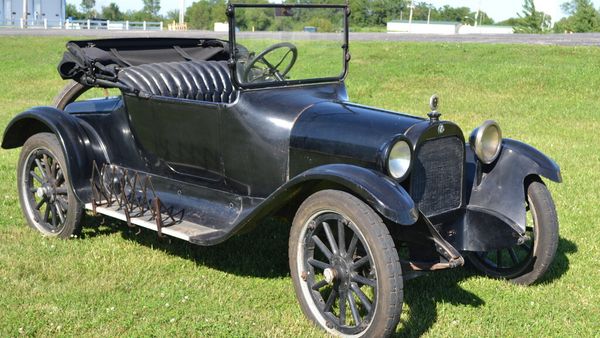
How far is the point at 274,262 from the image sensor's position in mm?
5168

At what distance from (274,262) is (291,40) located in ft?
5.16

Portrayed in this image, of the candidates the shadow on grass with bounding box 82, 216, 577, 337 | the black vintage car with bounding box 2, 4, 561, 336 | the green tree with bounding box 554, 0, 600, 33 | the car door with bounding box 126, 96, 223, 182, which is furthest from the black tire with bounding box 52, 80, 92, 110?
the green tree with bounding box 554, 0, 600, 33

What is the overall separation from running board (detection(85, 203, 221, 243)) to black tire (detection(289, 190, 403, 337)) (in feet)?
2.24

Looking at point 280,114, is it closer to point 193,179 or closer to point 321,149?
point 321,149

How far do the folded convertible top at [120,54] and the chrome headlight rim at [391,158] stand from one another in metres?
2.33

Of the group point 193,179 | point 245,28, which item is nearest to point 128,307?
point 193,179

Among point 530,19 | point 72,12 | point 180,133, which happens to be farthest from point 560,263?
point 72,12

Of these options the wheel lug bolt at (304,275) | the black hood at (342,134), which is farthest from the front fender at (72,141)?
the wheel lug bolt at (304,275)

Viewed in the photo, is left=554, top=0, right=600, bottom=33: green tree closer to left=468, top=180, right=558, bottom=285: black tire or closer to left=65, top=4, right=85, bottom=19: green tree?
left=468, top=180, right=558, bottom=285: black tire

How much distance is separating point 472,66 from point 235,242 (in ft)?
33.2

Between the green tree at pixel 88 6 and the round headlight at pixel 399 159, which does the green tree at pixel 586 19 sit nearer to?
the round headlight at pixel 399 159

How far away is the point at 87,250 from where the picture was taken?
530 cm

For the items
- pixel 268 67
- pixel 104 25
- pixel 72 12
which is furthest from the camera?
pixel 72 12

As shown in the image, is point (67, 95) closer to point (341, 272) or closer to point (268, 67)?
point (268, 67)
